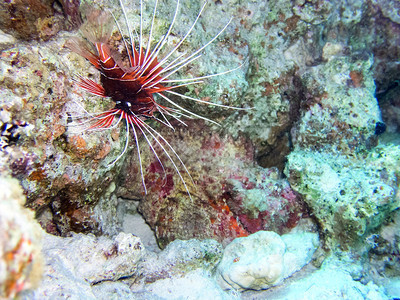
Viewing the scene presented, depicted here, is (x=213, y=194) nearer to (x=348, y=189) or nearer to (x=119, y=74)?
(x=348, y=189)

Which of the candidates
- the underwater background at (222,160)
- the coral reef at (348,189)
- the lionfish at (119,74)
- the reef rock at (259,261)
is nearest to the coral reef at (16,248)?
the underwater background at (222,160)

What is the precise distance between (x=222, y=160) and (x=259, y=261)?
1.34m

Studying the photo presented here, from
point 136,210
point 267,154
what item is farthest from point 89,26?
point 267,154

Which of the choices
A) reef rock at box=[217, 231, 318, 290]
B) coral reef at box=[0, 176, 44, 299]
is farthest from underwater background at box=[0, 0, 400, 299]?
coral reef at box=[0, 176, 44, 299]

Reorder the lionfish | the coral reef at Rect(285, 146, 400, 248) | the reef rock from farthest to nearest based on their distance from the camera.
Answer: the coral reef at Rect(285, 146, 400, 248) → the reef rock → the lionfish

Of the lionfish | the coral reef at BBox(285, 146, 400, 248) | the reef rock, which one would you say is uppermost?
the lionfish

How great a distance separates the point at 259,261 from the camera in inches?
108

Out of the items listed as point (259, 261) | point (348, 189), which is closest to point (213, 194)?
point (259, 261)

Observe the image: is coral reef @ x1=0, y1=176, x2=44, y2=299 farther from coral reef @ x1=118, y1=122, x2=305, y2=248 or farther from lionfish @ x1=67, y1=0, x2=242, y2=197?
coral reef @ x1=118, y1=122, x2=305, y2=248

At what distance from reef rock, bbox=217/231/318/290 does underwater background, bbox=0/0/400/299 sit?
0.06 ft

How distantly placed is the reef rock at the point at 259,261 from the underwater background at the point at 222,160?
0.02 meters

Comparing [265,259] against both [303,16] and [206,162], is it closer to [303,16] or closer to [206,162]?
[206,162]

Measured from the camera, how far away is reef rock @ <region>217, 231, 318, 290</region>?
2742 millimetres

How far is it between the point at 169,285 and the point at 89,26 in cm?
277
